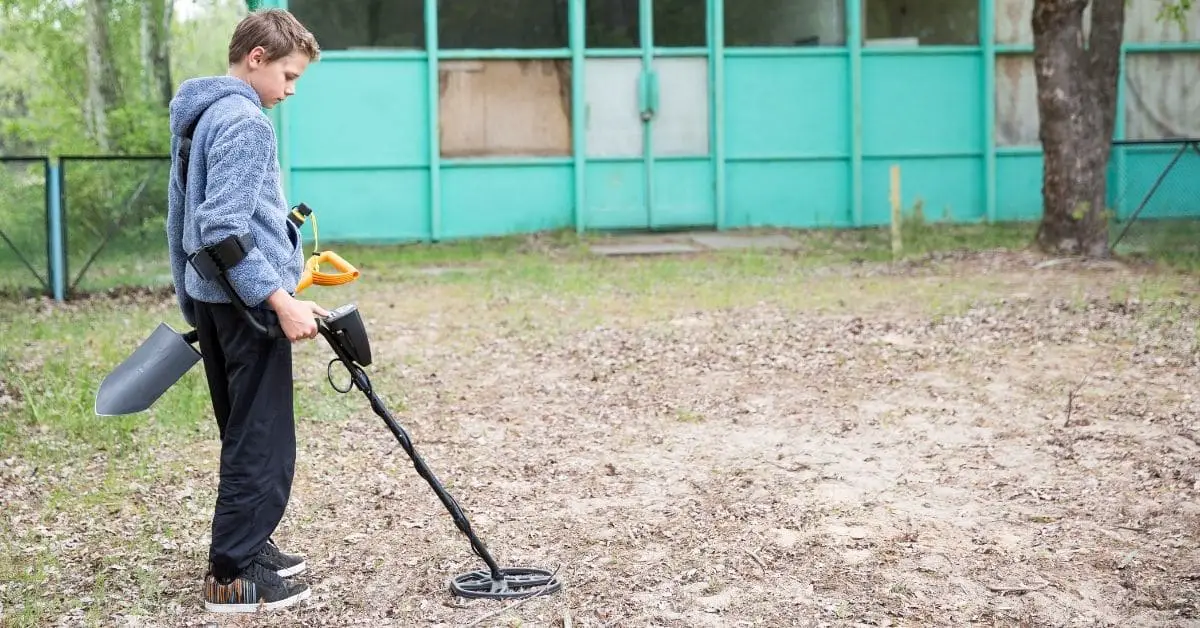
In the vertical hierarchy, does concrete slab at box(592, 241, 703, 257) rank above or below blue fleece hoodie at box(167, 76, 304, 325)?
below

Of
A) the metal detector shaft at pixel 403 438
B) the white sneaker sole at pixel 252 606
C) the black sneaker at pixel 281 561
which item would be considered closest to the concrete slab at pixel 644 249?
the black sneaker at pixel 281 561

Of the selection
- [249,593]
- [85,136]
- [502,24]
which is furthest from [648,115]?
[249,593]

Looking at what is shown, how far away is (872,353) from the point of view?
27.5 feet

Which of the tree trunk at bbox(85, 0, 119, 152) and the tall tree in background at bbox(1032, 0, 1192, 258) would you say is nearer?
the tall tree in background at bbox(1032, 0, 1192, 258)

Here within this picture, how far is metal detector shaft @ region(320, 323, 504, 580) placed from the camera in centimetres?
427

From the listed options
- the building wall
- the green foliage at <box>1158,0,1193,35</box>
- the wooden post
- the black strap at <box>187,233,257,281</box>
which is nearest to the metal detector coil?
the black strap at <box>187,233,257,281</box>

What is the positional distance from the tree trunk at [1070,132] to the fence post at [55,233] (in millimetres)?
8349

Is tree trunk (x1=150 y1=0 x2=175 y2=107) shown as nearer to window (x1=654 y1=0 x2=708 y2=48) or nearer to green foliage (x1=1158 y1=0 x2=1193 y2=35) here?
window (x1=654 y1=0 x2=708 y2=48)

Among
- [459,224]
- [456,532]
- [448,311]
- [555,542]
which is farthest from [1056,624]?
[459,224]

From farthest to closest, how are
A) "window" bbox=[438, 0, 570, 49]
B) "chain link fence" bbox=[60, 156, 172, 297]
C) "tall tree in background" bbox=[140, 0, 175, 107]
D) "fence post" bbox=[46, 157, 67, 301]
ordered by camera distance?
1. "tall tree in background" bbox=[140, 0, 175, 107]
2. "window" bbox=[438, 0, 570, 49]
3. "chain link fence" bbox=[60, 156, 172, 297]
4. "fence post" bbox=[46, 157, 67, 301]

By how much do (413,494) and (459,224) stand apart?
33.1ft

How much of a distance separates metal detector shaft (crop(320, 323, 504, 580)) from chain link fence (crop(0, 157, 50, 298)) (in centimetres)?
773

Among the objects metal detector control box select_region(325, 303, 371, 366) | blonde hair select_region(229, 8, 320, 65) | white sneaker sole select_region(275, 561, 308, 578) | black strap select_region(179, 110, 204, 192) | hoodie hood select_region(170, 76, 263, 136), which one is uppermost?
blonde hair select_region(229, 8, 320, 65)

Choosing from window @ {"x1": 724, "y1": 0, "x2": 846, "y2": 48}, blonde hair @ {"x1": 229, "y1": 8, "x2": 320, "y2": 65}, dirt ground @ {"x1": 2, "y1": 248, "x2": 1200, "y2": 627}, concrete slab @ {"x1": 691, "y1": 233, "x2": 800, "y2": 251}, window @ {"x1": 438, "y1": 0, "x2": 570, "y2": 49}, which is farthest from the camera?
window @ {"x1": 724, "y1": 0, "x2": 846, "y2": 48}
